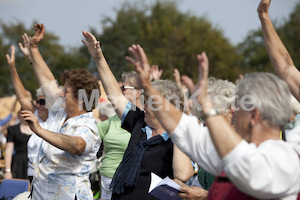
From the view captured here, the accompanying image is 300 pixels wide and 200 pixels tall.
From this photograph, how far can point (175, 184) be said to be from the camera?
2.91m

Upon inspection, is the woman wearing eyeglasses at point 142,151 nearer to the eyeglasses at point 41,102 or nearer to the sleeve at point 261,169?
the sleeve at point 261,169

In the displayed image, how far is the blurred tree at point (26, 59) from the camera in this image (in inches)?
1606

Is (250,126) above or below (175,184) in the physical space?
above

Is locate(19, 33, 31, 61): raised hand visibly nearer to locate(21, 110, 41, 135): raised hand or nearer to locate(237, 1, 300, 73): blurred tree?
locate(21, 110, 41, 135): raised hand

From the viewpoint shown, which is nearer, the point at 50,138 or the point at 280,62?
the point at 280,62

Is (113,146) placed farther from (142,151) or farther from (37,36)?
(142,151)

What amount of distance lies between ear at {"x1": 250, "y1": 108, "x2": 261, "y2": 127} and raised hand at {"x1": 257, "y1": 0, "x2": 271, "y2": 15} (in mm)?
1381

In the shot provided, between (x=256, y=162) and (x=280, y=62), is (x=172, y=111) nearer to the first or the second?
(x=256, y=162)

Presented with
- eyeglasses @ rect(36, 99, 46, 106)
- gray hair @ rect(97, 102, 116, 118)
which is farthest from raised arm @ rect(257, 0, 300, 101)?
gray hair @ rect(97, 102, 116, 118)

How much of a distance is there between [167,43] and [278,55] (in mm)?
36160

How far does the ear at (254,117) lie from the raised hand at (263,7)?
54.4 inches

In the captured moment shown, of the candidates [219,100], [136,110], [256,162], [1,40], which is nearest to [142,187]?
[136,110]

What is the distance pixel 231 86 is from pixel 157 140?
2.56ft

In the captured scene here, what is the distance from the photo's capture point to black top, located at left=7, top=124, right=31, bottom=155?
23.5 ft
